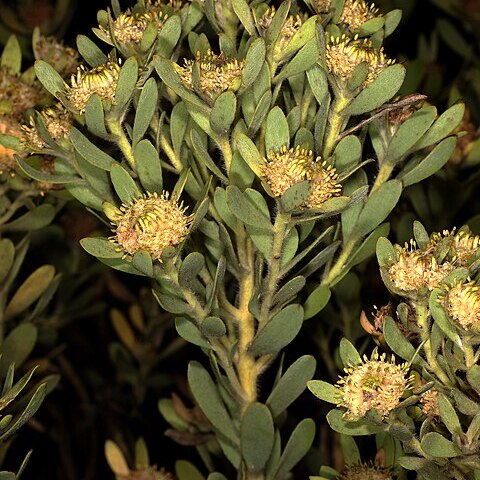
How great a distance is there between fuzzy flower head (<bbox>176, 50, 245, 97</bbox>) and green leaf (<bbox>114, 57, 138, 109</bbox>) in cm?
4

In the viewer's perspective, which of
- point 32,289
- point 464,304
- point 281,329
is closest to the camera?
point 464,304

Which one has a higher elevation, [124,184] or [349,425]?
[124,184]

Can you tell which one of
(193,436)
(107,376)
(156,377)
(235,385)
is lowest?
(107,376)

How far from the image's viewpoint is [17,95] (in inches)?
40.4

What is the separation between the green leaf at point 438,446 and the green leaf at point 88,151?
0.33m

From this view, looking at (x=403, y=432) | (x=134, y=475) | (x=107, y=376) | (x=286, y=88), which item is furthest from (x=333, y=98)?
(x=107, y=376)

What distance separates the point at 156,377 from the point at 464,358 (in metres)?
0.59

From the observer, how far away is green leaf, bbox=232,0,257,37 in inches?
30.8

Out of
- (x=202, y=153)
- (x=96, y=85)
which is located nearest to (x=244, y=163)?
(x=202, y=153)

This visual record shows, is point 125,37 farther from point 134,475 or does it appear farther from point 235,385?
point 134,475

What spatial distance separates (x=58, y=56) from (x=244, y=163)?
38 centimetres

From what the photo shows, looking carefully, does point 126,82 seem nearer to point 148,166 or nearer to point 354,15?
point 148,166

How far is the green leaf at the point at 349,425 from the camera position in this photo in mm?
753

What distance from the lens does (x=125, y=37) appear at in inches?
32.9
